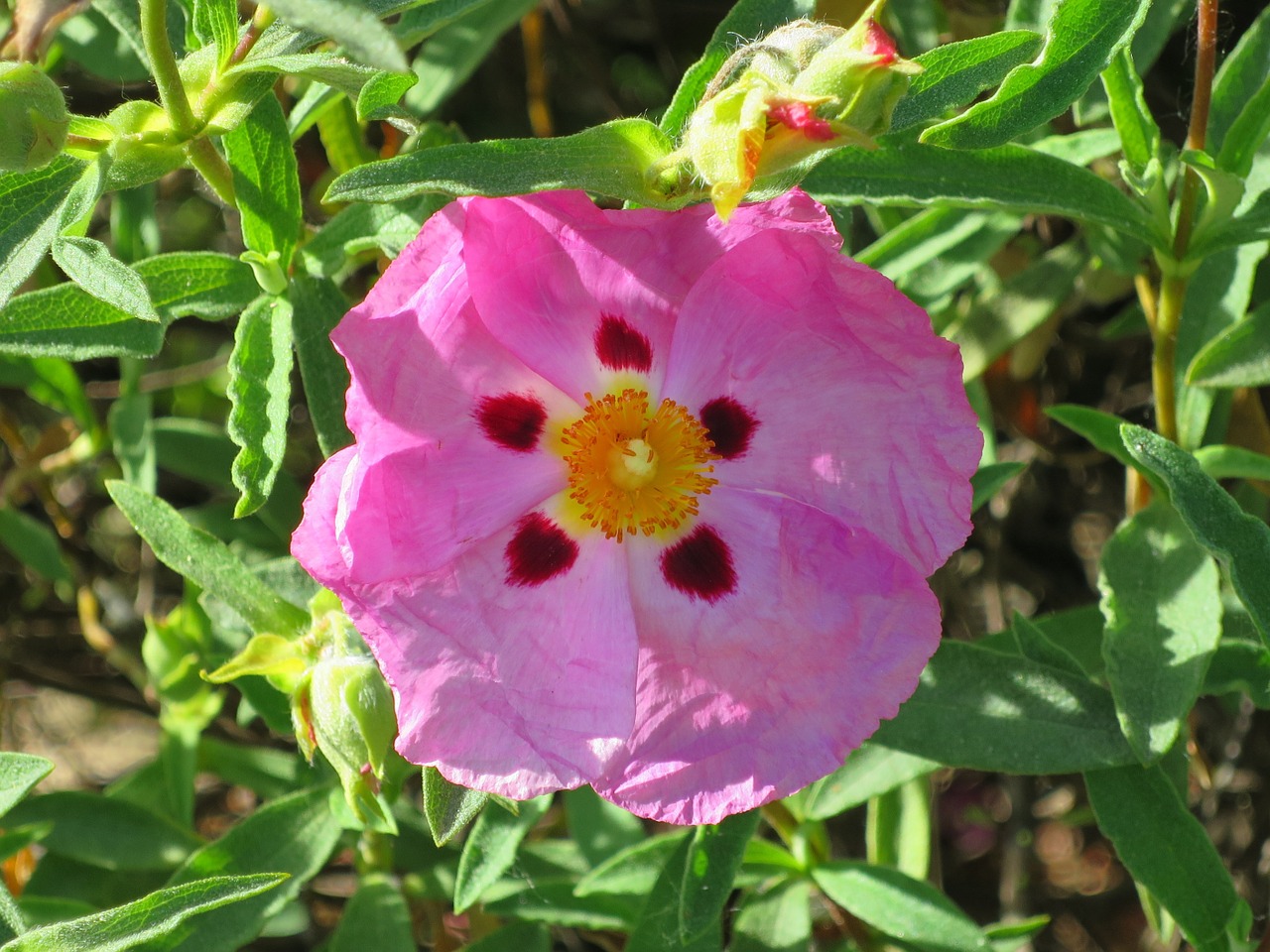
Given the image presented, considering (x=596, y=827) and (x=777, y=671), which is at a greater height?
(x=777, y=671)

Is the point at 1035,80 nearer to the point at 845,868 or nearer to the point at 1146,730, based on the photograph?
the point at 1146,730

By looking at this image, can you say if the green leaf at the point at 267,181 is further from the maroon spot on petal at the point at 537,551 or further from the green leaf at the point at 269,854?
the green leaf at the point at 269,854

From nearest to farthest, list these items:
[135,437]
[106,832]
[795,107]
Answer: [795,107]
[106,832]
[135,437]

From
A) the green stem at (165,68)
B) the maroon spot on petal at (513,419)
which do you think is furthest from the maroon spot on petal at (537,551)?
the green stem at (165,68)

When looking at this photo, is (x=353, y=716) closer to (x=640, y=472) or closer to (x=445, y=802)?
(x=445, y=802)

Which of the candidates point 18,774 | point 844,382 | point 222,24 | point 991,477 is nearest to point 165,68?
point 222,24

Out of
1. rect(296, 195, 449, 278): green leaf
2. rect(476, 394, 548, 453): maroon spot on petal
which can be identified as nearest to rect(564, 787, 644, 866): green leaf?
rect(476, 394, 548, 453): maroon spot on petal

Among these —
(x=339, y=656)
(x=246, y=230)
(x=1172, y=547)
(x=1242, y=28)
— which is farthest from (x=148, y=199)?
(x=1242, y=28)
